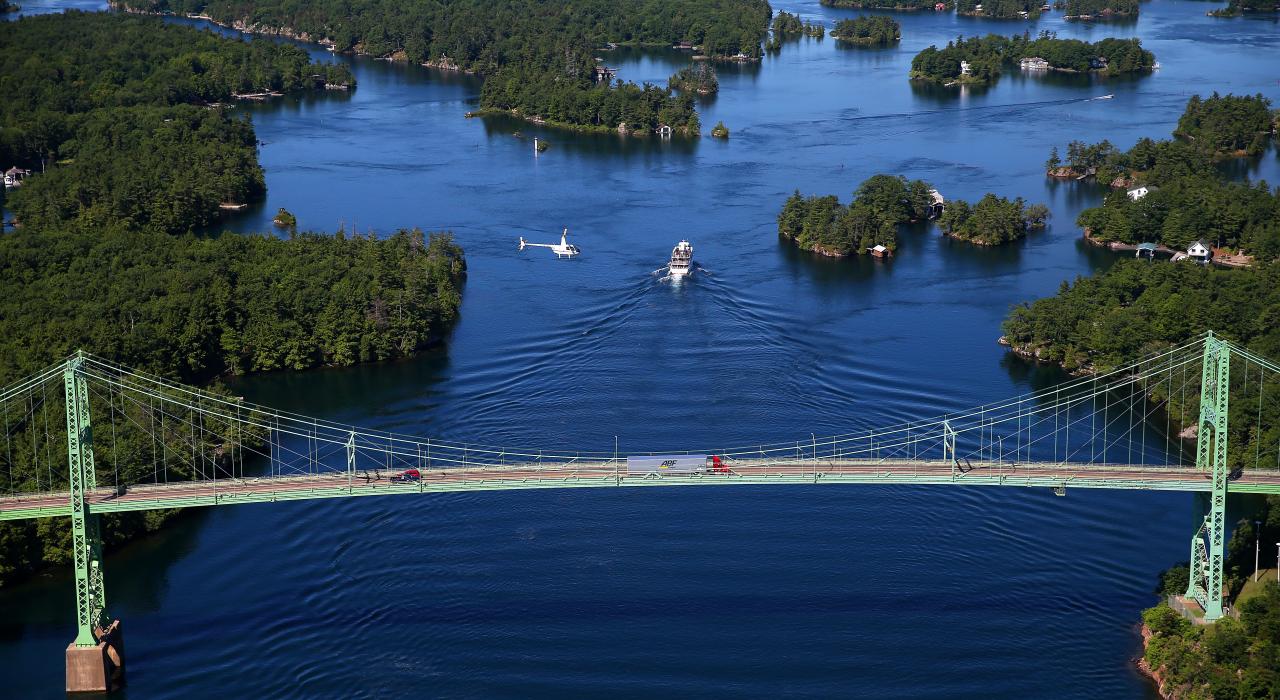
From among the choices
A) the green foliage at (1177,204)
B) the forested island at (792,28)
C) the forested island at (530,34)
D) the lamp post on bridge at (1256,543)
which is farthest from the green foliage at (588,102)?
the lamp post on bridge at (1256,543)

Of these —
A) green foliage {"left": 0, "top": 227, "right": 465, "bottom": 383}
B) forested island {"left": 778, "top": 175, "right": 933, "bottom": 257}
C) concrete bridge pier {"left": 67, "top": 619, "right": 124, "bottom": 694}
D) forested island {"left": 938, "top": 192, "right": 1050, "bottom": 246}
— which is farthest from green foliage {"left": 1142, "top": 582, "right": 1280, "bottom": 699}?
forested island {"left": 938, "top": 192, "right": 1050, "bottom": 246}

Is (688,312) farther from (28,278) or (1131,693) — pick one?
(1131,693)

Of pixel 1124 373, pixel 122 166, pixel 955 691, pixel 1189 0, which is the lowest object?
pixel 955 691

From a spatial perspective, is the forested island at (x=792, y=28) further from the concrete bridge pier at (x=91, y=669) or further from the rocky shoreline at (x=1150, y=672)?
the concrete bridge pier at (x=91, y=669)

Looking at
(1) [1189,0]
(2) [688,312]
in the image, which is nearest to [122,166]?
(2) [688,312]

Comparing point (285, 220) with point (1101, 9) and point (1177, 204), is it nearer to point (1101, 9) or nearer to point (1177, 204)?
point (1177, 204)

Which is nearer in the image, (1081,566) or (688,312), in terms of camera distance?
(1081,566)

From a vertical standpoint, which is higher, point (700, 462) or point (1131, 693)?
point (700, 462)
